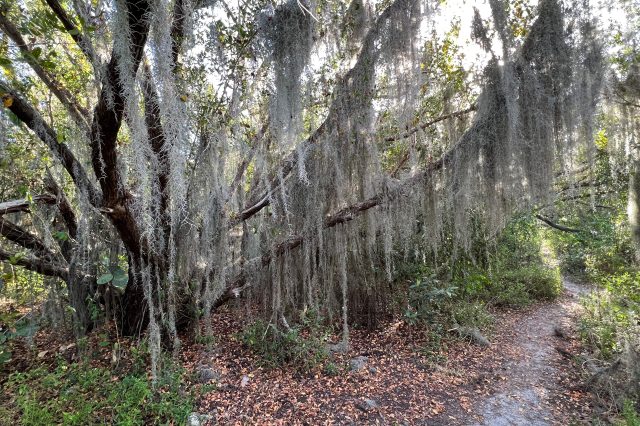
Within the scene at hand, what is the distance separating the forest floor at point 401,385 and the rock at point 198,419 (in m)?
0.06

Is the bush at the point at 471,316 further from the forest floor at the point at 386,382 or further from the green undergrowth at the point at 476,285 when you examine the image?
the forest floor at the point at 386,382

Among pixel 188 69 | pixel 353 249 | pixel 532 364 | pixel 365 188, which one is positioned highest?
pixel 188 69

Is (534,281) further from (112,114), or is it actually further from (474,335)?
(112,114)

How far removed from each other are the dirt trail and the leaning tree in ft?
5.98

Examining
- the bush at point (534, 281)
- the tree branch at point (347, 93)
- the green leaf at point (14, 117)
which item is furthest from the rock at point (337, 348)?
the bush at point (534, 281)

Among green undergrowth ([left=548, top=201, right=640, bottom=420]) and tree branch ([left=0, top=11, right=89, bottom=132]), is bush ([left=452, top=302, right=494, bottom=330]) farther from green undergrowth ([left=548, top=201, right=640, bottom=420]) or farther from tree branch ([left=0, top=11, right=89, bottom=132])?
tree branch ([left=0, top=11, right=89, bottom=132])

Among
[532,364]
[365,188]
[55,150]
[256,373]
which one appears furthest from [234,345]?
[532,364]

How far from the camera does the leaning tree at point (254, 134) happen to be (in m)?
2.11

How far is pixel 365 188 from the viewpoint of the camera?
3.77m

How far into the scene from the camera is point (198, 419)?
269 centimetres

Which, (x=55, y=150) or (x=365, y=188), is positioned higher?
(x=55, y=150)

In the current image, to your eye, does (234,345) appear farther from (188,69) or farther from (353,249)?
(188,69)

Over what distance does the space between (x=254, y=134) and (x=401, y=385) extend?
3.16 m

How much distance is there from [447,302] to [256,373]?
3.37 metres
